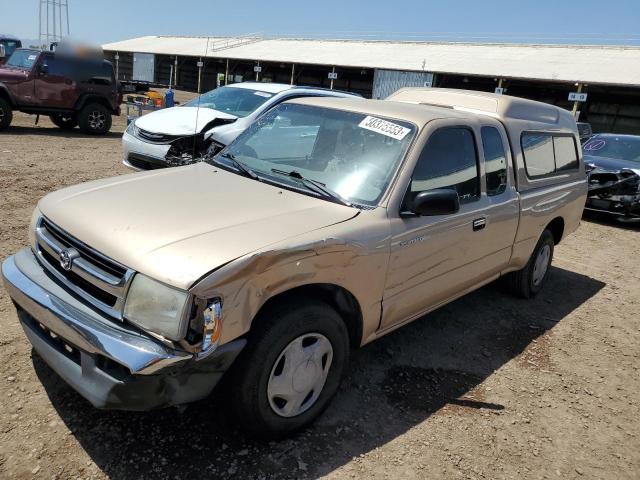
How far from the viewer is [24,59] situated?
12.4 meters

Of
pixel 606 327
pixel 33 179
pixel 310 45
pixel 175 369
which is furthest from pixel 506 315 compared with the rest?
pixel 310 45

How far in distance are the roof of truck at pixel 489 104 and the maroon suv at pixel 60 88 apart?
1043cm

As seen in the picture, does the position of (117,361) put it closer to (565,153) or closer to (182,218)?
(182,218)

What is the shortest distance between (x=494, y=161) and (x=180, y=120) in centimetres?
587

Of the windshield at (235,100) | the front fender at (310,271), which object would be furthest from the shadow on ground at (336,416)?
the windshield at (235,100)

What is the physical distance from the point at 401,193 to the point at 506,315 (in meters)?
2.41

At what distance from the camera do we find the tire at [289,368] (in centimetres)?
242

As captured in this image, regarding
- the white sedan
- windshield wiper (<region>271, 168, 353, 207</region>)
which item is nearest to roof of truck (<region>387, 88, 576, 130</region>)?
windshield wiper (<region>271, 168, 353, 207</region>)

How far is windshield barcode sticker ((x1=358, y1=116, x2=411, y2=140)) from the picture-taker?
3275mm

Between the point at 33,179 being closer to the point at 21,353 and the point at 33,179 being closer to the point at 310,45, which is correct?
the point at 21,353

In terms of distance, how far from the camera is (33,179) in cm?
758

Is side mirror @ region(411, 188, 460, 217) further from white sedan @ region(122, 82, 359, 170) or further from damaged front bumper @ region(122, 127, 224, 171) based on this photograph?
damaged front bumper @ region(122, 127, 224, 171)

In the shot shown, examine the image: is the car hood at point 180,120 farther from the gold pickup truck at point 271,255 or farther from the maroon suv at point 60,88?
the maroon suv at point 60,88

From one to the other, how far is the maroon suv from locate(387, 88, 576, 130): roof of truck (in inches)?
411
